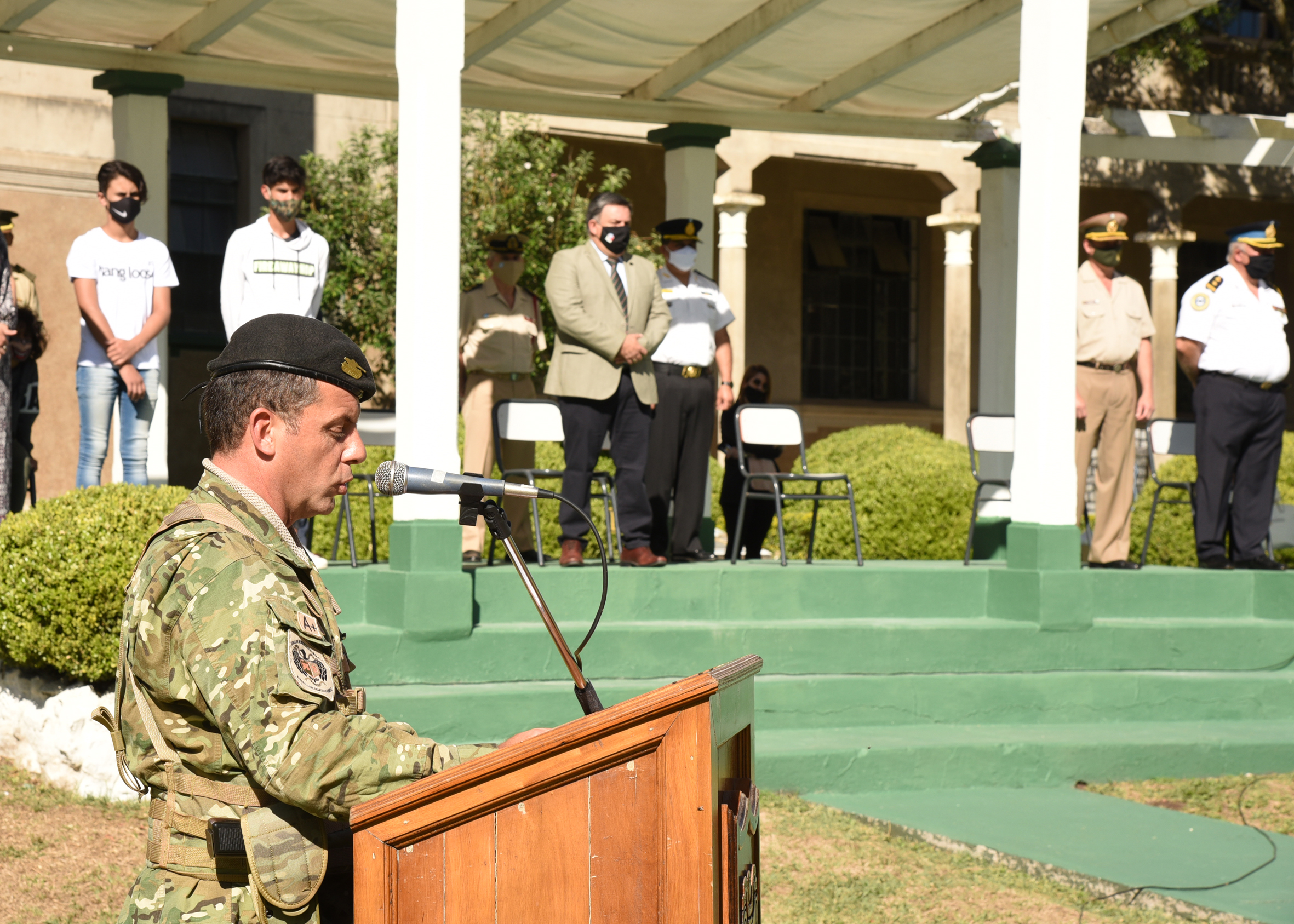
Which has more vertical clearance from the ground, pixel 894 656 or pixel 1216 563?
pixel 1216 563

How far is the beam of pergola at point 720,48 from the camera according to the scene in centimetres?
945

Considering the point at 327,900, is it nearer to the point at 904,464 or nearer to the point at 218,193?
the point at 904,464

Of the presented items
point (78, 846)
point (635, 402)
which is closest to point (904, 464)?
point (635, 402)

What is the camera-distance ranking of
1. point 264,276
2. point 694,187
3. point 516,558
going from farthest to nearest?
point 694,187
point 264,276
point 516,558

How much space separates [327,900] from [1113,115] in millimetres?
9497

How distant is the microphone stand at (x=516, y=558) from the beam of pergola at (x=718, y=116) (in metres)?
7.85

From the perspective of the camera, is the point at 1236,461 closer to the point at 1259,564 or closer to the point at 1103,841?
the point at 1259,564

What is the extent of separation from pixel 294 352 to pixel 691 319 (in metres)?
6.68

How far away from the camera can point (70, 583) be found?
6.34m

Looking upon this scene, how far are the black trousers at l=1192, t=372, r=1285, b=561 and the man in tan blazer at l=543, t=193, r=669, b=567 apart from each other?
3438 mm

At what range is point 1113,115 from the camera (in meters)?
10.4

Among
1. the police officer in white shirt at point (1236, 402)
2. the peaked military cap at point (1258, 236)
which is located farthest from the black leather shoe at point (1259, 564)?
the peaked military cap at point (1258, 236)

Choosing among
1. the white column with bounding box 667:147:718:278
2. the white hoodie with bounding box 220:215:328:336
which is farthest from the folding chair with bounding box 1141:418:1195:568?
the white hoodie with bounding box 220:215:328:336

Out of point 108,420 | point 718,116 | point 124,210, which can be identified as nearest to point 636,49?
point 718,116
